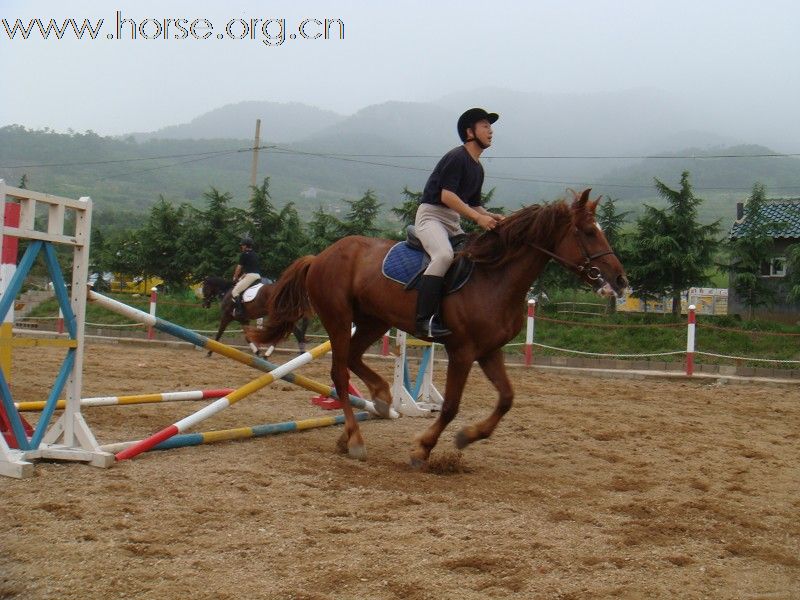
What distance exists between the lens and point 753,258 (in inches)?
866

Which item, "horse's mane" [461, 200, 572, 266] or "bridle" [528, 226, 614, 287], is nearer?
"bridle" [528, 226, 614, 287]

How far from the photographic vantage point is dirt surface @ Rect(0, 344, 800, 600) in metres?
3.40

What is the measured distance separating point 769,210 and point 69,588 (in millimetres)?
29241

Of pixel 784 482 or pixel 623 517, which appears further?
pixel 784 482

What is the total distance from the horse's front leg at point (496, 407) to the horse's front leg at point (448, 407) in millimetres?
178

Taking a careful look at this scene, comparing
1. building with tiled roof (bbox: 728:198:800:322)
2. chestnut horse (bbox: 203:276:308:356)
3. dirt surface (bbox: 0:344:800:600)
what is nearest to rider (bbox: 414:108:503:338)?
dirt surface (bbox: 0:344:800:600)

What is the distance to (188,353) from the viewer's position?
17.0 meters

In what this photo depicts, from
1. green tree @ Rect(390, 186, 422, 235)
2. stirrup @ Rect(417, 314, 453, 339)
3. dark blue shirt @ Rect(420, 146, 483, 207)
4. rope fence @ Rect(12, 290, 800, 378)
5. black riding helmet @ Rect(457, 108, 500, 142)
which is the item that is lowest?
rope fence @ Rect(12, 290, 800, 378)

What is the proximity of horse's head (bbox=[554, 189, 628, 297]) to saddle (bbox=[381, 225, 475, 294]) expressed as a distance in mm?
735

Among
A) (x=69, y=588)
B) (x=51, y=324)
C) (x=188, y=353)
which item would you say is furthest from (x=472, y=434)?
(x=51, y=324)

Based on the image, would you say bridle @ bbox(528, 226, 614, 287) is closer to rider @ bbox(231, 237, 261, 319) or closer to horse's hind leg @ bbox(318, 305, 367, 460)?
horse's hind leg @ bbox(318, 305, 367, 460)

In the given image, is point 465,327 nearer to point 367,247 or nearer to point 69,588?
point 367,247

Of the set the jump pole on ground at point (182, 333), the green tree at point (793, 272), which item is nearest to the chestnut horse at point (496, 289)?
the jump pole on ground at point (182, 333)

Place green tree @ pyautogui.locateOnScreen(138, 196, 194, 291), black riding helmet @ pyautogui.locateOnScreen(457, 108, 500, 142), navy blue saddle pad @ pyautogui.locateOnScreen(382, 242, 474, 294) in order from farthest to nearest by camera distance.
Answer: green tree @ pyautogui.locateOnScreen(138, 196, 194, 291) < black riding helmet @ pyautogui.locateOnScreen(457, 108, 500, 142) < navy blue saddle pad @ pyautogui.locateOnScreen(382, 242, 474, 294)
